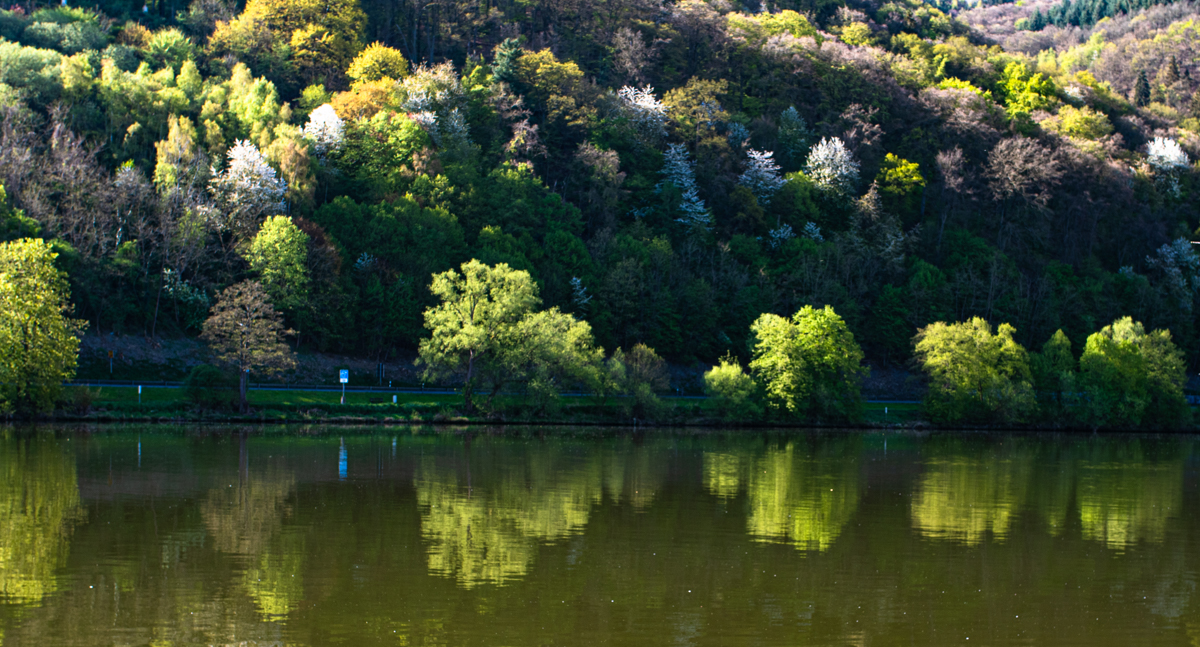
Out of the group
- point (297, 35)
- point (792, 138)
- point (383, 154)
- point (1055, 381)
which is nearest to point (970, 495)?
point (1055, 381)

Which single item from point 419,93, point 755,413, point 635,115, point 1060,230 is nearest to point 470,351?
point 755,413

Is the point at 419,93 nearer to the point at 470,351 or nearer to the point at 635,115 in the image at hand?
the point at 635,115

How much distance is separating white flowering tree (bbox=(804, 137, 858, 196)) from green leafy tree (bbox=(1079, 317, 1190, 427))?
33335 millimetres

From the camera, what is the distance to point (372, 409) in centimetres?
6500

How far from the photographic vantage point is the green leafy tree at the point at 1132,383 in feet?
258

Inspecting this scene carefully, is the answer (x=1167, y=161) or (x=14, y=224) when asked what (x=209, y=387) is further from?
(x=1167, y=161)

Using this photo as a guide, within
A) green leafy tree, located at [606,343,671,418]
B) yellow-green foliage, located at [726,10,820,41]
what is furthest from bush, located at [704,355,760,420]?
yellow-green foliage, located at [726,10,820,41]

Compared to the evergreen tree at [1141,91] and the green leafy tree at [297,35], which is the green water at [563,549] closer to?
the green leafy tree at [297,35]

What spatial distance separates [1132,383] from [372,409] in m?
56.4

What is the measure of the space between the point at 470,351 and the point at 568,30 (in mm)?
66496

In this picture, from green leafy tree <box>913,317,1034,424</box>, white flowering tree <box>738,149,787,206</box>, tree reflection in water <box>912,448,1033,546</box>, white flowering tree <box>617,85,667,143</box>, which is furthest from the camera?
white flowering tree <box>617,85,667,143</box>

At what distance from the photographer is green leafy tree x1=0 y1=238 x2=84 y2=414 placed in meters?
53.8

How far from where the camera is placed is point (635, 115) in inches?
4304

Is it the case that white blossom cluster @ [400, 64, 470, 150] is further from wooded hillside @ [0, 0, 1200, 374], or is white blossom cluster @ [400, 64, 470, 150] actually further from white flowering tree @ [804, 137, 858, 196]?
white flowering tree @ [804, 137, 858, 196]
